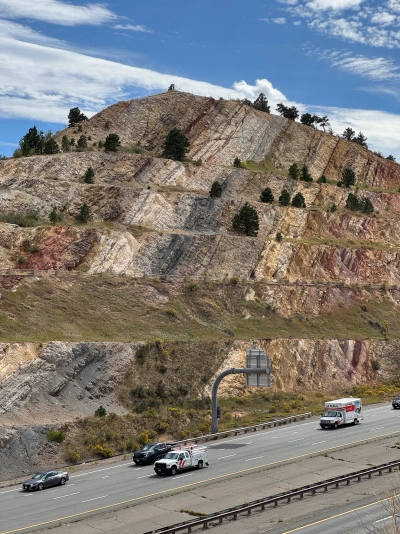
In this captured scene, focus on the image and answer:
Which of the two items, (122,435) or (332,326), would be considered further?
(332,326)

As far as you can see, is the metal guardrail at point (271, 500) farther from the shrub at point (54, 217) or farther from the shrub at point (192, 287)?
the shrub at point (54, 217)

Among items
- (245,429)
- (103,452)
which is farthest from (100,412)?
(245,429)

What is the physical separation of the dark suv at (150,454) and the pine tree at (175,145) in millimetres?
59489

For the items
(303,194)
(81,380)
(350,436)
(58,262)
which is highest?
(303,194)

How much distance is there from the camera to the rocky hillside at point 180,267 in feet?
166

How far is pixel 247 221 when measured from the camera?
79.9m

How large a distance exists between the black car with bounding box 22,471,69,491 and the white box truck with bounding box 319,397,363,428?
719 inches

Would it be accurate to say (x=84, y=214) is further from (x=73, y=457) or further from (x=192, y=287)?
(x=73, y=457)

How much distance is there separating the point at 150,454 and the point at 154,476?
2981mm

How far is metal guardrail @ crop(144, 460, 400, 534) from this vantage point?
1026 inches

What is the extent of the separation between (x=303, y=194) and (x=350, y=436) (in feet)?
177

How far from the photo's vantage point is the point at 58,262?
66.8m

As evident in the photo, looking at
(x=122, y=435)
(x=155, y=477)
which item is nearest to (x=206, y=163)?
(x=122, y=435)

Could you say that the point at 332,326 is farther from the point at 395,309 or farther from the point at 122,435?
the point at 122,435
